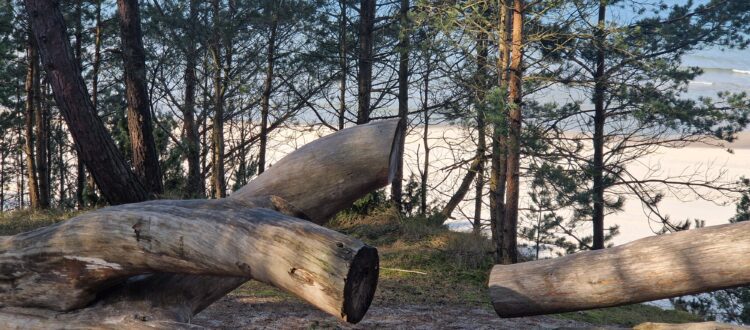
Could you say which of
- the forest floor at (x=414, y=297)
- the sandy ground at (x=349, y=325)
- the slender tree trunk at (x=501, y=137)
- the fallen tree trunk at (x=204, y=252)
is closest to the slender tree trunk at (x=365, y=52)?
the forest floor at (x=414, y=297)

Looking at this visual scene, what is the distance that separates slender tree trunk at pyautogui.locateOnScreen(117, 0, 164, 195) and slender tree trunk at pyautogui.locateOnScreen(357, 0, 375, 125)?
3707 millimetres

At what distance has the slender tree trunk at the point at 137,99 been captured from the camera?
11.0 m

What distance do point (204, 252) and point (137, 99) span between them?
7893 millimetres

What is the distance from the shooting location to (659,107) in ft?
32.9

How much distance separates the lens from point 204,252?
13.2 ft

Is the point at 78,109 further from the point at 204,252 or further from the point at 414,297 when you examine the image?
the point at 204,252

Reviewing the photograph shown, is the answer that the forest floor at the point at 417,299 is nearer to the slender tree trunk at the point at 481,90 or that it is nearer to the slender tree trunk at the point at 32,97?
the slender tree trunk at the point at 481,90

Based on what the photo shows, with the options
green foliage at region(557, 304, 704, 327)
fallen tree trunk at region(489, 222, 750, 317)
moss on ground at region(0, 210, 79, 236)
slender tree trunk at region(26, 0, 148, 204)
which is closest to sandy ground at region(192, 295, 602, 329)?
green foliage at region(557, 304, 704, 327)

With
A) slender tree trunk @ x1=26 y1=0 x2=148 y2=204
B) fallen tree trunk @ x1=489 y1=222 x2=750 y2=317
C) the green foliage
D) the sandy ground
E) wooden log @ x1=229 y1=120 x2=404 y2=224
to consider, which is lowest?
the green foliage

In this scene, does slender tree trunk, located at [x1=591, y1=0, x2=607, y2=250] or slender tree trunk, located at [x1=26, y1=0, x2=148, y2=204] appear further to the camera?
slender tree trunk, located at [x1=591, y1=0, x2=607, y2=250]

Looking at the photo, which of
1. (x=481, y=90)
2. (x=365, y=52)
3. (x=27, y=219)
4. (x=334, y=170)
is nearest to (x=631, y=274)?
(x=334, y=170)

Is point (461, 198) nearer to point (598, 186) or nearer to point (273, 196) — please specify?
point (598, 186)

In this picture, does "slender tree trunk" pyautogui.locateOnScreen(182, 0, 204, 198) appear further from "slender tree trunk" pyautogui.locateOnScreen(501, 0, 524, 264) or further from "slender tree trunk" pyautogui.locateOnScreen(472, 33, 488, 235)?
→ "slender tree trunk" pyautogui.locateOnScreen(501, 0, 524, 264)

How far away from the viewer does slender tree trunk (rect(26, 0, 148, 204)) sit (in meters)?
9.57
